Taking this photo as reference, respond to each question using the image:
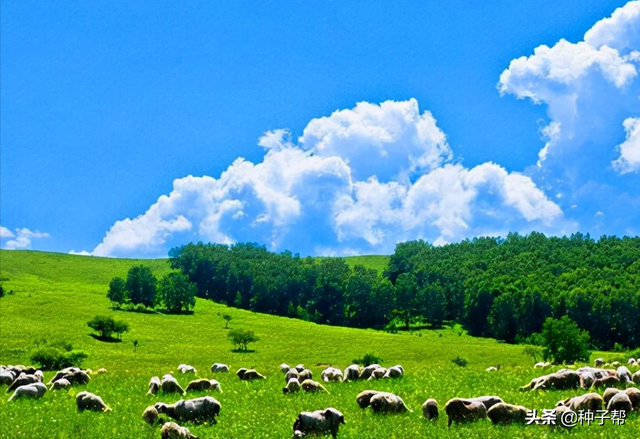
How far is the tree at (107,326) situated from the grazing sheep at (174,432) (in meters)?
97.4

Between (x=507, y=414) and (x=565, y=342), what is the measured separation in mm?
37285

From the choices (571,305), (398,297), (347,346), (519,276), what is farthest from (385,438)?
(519,276)

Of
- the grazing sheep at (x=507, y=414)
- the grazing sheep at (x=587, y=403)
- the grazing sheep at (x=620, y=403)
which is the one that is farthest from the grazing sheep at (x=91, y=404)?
the grazing sheep at (x=620, y=403)

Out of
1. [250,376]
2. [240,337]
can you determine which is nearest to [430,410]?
[250,376]

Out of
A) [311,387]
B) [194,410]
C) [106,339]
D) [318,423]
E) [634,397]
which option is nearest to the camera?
[318,423]

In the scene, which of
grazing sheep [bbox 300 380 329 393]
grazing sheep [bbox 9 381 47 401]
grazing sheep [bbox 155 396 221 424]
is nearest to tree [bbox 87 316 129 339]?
grazing sheep [bbox 9 381 47 401]

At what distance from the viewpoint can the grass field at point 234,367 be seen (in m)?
16.8

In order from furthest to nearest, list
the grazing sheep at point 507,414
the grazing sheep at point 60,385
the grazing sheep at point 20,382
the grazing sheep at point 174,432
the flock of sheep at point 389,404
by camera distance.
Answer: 1. the grazing sheep at point 20,382
2. the grazing sheep at point 60,385
3. the grazing sheep at point 507,414
4. the flock of sheep at point 389,404
5. the grazing sheep at point 174,432

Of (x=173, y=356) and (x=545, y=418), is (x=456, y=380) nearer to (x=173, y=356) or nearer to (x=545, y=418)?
(x=545, y=418)

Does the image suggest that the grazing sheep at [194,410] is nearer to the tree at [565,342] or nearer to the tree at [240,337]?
the tree at [565,342]

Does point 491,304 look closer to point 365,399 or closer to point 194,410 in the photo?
point 365,399

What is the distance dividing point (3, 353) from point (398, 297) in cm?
11743

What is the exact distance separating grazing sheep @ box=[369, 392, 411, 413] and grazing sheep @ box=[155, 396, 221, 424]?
4.73m

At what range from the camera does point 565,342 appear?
5069 cm
